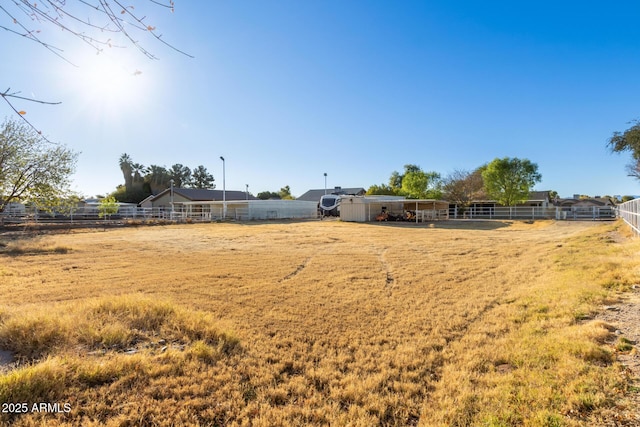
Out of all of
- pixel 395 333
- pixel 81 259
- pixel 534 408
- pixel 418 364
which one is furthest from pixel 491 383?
pixel 81 259

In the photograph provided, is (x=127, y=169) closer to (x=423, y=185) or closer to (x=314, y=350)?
(x=423, y=185)

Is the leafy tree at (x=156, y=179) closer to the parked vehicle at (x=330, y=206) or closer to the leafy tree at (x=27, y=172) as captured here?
the parked vehicle at (x=330, y=206)

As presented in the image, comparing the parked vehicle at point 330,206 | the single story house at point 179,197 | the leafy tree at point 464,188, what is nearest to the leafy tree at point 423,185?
the leafy tree at point 464,188

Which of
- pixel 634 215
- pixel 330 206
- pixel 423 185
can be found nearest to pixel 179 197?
pixel 330 206

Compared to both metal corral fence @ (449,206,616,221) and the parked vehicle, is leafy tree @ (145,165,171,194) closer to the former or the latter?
the parked vehicle

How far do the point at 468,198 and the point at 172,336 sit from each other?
1777 inches

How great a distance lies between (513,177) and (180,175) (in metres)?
56.3

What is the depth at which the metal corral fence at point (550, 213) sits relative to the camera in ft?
94.2

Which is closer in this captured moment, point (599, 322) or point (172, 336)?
point (172, 336)

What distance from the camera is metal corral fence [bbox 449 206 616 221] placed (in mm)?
28719

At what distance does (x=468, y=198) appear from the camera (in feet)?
142

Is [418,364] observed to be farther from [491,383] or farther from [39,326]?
[39,326]

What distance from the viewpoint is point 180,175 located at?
6272 cm

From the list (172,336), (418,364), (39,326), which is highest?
(39,326)
